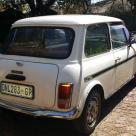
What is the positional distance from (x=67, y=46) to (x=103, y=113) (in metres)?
1.63

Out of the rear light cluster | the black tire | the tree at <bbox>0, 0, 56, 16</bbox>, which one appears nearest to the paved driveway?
the black tire

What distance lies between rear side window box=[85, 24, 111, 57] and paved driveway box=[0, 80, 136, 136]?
3.67 ft

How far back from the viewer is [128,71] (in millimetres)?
6316

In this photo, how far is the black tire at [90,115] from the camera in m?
4.45

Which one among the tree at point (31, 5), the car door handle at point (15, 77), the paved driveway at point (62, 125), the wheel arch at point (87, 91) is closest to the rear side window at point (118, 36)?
the wheel arch at point (87, 91)

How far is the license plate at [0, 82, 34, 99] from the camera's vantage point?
170 inches

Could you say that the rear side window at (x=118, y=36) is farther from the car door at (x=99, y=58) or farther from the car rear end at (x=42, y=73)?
the car rear end at (x=42, y=73)

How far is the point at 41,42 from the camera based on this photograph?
4754mm

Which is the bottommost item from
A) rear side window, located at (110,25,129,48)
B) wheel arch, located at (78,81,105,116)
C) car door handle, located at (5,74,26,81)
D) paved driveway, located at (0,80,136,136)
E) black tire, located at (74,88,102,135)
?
paved driveway, located at (0,80,136,136)

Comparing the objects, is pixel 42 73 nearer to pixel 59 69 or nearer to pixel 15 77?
pixel 59 69

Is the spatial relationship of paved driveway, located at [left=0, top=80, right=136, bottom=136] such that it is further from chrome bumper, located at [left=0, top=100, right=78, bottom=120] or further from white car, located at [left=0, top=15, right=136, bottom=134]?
chrome bumper, located at [left=0, top=100, right=78, bottom=120]

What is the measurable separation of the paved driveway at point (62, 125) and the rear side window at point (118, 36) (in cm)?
116

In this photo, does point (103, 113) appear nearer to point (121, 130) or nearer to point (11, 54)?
point (121, 130)

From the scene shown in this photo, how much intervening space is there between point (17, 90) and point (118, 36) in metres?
2.35
